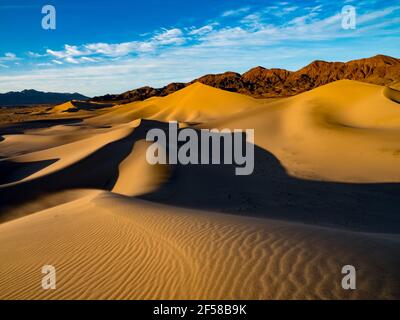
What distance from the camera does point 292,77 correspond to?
14188cm

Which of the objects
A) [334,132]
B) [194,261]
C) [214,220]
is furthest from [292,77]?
[194,261]

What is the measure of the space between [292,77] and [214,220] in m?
144

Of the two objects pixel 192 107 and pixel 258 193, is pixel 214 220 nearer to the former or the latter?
pixel 258 193

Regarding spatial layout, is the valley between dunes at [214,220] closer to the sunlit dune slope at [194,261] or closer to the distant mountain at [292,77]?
the sunlit dune slope at [194,261]

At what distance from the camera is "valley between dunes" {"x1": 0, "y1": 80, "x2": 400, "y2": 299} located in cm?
444

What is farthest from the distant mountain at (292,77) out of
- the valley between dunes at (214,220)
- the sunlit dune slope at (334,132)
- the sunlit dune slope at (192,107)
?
the valley between dunes at (214,220)

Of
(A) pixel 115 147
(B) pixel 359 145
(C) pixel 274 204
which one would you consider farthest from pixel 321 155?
(A) pixel 115 147

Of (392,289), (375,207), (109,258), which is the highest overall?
(392,289)

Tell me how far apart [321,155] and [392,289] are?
1773cm

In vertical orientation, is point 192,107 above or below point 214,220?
above

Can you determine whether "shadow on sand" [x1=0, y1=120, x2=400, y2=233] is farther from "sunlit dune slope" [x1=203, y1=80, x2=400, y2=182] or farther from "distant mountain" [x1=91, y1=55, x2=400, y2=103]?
"distant mountain" [x1=91, y1=55, x2=400, y2=103]
